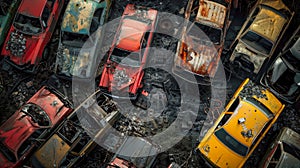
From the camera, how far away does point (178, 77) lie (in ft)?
37.0

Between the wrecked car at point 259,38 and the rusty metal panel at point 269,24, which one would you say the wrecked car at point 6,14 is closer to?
the wrecked car at point 259,38

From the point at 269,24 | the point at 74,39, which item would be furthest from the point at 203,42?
the point at 74,39

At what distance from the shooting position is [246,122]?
31.7 ft

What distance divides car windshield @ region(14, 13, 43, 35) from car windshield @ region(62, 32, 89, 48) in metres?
0.87

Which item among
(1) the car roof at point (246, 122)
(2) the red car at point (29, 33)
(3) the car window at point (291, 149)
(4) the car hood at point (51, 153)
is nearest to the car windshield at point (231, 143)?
(1) the car roof at point (246, 122)

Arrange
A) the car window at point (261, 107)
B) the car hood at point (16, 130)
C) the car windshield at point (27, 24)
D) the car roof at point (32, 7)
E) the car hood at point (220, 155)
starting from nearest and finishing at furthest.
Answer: the car hood at point (220, 155) → the car hood at point (16, 130) → the car window at point (261, 107) → the car roof at point (32, 7) → the car windshield at point (27, 24)

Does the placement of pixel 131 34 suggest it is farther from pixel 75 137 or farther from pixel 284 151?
pixel 284 151

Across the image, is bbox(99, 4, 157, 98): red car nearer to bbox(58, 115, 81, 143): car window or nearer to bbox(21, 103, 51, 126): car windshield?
bbox(58, 115, 81, 143): car window

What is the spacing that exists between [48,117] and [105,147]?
2021mm

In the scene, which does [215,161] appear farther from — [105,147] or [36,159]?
[36,159]

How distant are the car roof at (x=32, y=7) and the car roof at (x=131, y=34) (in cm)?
287

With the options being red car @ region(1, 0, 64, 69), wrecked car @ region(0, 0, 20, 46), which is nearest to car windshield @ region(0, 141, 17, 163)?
red car @ region(1, 0, 64, 69)

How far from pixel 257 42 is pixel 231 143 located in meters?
3.62

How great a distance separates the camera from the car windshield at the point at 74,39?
11109mm
